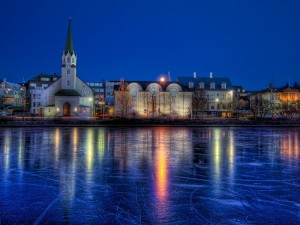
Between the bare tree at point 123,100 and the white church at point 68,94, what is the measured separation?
22.1 ft

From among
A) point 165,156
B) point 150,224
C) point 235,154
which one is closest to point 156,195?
point 150,224

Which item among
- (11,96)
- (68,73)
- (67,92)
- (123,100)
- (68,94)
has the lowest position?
(123,100)

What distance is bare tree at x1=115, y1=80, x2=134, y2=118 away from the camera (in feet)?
232

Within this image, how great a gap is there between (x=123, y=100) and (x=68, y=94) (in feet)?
40.4

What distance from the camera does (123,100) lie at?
233 ft

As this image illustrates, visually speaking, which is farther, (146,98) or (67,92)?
(146,98)

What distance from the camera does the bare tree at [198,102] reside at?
78.6 m

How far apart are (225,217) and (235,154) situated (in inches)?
389

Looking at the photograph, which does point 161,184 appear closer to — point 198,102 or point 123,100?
point 123,100

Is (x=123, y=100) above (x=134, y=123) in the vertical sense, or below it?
above

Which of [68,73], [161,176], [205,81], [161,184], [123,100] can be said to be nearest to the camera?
[161,184]

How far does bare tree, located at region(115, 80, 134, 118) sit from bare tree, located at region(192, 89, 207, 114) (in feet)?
55.2

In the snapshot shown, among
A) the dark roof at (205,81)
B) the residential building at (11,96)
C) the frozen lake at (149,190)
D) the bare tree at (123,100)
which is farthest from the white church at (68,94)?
the frozen lake at (149,190)

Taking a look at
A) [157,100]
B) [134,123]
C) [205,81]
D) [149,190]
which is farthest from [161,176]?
[205,81]
